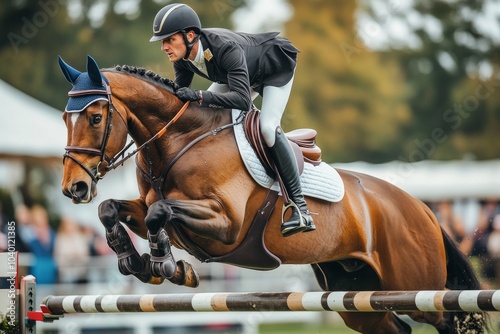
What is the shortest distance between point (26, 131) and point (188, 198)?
8811 mm

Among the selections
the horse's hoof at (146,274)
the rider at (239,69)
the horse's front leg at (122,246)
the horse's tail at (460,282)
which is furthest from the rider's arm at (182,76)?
the horse's tail at (460,282)

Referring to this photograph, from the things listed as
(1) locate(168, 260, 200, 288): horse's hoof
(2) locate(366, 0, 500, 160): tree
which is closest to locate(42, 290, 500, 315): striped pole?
(1) locate(168, 260, 200, 288): horse's hoof

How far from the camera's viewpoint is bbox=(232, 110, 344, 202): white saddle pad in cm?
588

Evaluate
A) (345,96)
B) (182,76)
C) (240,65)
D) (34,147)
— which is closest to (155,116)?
(182,76)

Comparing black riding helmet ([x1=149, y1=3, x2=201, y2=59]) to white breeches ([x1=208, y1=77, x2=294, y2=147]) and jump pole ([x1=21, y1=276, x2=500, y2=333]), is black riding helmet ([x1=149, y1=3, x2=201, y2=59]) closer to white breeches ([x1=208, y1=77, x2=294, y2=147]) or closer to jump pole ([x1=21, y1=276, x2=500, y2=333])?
white breeches ([x1=208, y1=77, x2=294, y2=147])

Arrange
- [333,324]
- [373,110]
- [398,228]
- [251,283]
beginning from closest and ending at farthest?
[398,228] → [251,283] → [333,324] → [373,110]

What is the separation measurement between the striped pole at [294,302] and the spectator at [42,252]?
566cm

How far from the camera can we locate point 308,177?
618 centimetres

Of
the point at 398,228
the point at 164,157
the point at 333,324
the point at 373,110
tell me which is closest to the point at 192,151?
the point at 164,157

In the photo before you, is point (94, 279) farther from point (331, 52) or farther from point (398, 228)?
point (331, 52)

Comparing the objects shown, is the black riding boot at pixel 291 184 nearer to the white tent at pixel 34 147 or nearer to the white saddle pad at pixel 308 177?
the white saddle pad at pixel 308 177

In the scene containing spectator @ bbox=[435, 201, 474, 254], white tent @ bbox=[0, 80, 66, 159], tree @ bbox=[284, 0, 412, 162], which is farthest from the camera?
tree @ bbox=[284, 0, 412, 162]

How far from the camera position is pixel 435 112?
25688 mm

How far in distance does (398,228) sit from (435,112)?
63.9 feet
